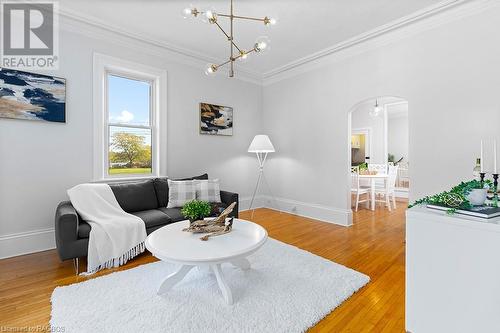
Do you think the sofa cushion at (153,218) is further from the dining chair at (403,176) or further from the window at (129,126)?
the dining chair at (403,176)

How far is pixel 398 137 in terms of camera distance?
801 cm

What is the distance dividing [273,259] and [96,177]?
269 cm

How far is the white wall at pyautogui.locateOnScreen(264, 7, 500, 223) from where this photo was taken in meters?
2.78

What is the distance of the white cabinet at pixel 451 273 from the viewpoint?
121cm

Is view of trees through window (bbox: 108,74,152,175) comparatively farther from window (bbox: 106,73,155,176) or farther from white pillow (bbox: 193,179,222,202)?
white pillow (bbox: 193,179,222,202)

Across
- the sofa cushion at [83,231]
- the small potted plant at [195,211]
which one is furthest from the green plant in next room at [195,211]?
the sofa cushion at [83,231]

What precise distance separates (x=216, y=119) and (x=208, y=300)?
3.44 metres

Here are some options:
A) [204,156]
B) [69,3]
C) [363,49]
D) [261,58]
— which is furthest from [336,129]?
[69,3]

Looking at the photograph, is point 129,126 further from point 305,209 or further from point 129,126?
point 305,209

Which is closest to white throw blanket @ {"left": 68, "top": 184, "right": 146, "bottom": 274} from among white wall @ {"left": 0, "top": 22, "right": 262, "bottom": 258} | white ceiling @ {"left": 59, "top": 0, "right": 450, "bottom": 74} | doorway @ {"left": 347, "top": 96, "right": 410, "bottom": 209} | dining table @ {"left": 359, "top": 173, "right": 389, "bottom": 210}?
white wall @ {"left": 0, "top": 22, "right": 262, "bottom": 258}

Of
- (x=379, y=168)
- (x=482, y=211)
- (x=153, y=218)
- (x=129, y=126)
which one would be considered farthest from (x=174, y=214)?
(x=379, y=168)

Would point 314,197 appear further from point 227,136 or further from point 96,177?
point 96,177

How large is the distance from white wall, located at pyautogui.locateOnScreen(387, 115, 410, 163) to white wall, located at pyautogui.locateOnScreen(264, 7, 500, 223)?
5.01 meters

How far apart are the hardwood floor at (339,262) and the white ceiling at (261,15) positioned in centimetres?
303
